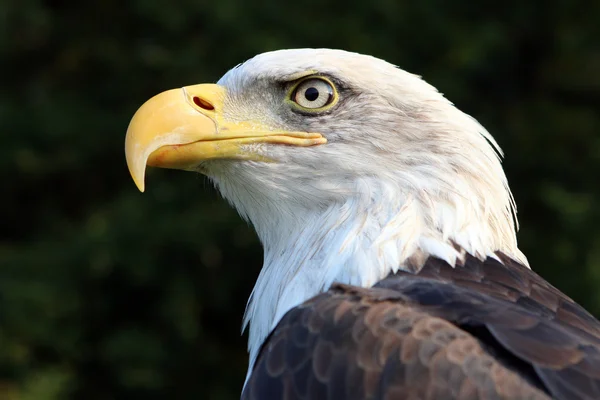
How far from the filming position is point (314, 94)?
131 inches

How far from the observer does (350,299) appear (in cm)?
277

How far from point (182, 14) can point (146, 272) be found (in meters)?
1.71

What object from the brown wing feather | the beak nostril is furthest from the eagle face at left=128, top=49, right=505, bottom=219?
the brown wing feather

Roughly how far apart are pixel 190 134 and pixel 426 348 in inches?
42.8

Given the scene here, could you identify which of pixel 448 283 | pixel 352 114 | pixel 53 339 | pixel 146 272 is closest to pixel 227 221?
pixel 146 272

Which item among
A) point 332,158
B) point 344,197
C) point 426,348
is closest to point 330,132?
point 332,158

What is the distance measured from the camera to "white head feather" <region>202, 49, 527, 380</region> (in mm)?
3164

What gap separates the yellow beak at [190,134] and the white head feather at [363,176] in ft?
0.12

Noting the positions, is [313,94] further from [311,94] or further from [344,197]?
[344,197]

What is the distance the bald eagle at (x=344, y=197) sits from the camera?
275 cm

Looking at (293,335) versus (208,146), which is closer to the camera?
(293,335)

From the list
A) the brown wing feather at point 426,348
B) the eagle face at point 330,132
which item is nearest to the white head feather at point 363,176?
the eagle face at point 330,132

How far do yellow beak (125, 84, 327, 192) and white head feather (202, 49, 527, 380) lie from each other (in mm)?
37

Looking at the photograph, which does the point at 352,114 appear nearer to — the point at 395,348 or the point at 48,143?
the point at 395,348
